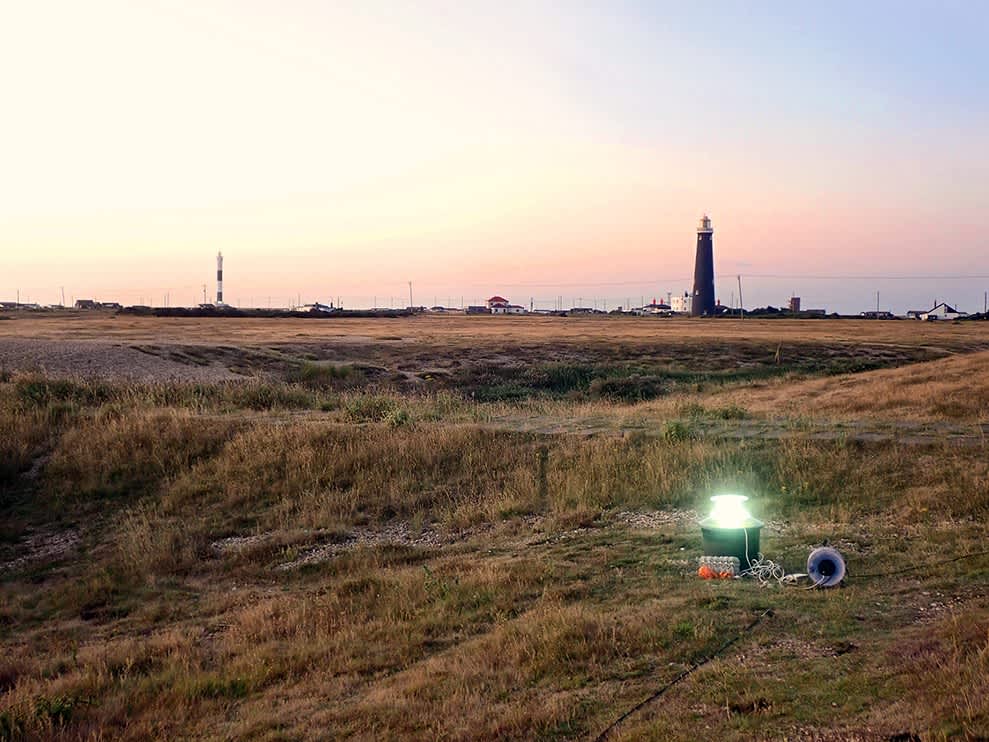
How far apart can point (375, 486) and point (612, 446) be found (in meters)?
3.68

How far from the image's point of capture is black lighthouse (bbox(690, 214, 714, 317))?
118m

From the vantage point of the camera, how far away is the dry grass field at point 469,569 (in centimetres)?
607

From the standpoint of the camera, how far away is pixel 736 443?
13.7 m

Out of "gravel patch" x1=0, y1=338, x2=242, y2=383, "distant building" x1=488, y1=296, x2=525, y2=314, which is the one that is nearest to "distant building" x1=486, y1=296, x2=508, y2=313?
"distant building" x1=488, y1=296, x2=525, y2=314

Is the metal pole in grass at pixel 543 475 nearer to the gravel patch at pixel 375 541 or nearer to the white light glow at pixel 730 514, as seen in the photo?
the gravel patch at pixel 375 541

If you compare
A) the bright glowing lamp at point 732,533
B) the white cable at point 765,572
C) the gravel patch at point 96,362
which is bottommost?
the white cable at point 765,572

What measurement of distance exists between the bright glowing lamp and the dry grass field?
0.45 meters

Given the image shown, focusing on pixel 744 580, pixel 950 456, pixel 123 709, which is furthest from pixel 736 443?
pixel 123 709

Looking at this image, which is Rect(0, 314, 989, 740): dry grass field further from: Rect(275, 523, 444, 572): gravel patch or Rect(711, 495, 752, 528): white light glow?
Rect(711, 495, 752, 528): white light glow

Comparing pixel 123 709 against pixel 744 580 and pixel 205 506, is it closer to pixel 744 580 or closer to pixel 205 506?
pixel 744 580

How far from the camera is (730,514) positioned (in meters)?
8.81

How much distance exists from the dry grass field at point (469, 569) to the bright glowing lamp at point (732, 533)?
451 mm

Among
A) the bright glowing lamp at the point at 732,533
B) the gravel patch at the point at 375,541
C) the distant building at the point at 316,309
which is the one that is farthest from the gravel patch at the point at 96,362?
the distant building at the point at 316,309

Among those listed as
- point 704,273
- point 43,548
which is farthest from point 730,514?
point 704,273
